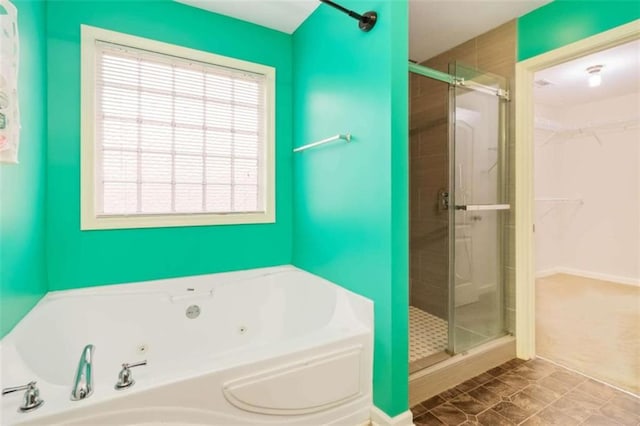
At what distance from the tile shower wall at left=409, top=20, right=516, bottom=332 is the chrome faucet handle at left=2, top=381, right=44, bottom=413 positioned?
2617 mm

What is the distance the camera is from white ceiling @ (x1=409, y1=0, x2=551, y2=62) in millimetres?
2066

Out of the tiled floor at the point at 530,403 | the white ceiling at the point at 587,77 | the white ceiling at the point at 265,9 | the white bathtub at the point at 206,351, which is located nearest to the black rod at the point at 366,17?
the white ceiling at the point at 265,9

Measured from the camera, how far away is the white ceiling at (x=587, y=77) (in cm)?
281

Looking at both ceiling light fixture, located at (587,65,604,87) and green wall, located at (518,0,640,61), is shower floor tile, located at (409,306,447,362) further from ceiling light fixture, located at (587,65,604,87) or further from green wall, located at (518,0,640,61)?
ceiling light fixture, located at (587,65,604,87)

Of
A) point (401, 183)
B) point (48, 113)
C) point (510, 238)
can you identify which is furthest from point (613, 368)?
point (48, 113)

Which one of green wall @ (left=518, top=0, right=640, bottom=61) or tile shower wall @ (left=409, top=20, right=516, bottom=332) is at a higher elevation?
green wall @ (left=518, top=0, right=640, bottom=61)

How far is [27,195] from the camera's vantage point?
1.44 metres

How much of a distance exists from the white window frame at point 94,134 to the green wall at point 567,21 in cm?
192

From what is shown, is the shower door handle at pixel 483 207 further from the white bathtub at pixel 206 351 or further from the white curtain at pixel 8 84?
the white curtain at pixel 8 84

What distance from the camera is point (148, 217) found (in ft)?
6.52

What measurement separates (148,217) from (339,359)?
59.5 inches

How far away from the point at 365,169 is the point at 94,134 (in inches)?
65.5

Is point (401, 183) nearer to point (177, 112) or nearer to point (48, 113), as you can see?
point (177, 112)

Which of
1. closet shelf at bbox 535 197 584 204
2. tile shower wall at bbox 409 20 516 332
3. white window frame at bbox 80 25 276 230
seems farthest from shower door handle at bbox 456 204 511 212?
closet shelf at bbox 535 197 584 204
